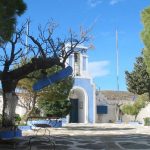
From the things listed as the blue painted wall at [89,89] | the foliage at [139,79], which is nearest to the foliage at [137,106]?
the foliage at [139,79]

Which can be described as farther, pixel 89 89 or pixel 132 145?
pixel 89 89

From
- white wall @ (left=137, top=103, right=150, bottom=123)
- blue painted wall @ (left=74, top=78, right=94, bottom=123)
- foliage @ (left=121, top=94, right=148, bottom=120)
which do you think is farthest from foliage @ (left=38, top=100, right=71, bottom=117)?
white wall @ (left=137, top=103, right=150, bottom=123)

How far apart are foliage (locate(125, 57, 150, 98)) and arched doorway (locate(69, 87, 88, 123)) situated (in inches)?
195

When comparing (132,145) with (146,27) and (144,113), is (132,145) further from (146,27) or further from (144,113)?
(144,113)

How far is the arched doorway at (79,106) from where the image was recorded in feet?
144

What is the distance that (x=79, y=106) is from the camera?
4459cm

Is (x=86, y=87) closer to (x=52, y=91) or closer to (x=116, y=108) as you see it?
(x=116, y=108)

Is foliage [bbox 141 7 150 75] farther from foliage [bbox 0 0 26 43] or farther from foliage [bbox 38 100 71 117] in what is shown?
foliage [bbox 38 100 71 117]

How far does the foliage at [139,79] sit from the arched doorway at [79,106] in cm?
496

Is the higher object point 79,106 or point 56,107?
point 79,106

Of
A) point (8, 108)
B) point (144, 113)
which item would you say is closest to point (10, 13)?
point (8, 108)

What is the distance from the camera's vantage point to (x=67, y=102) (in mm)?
35062

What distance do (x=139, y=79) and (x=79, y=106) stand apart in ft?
24.3

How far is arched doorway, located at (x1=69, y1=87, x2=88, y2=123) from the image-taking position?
144 feet
